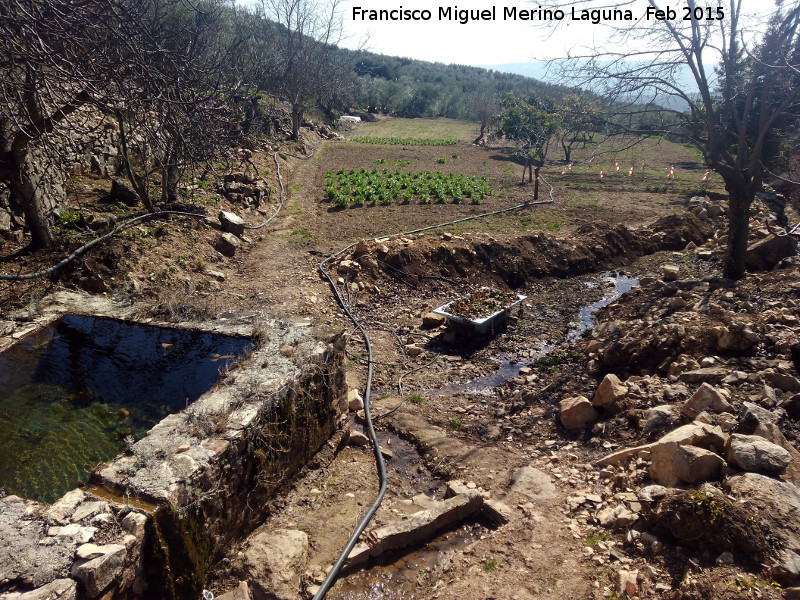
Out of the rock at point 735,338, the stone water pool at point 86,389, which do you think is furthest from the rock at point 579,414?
the stone water pool at point 86,389

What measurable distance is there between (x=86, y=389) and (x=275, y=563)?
7.96 feet

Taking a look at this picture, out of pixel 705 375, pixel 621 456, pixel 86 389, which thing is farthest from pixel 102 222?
pixel 705 375

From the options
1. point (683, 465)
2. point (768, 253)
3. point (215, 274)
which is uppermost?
point (768, 253)

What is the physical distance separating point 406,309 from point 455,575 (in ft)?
20.4

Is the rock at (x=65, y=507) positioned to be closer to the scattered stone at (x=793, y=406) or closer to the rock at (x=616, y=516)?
the rock at (x=616, y=516)

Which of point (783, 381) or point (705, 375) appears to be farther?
point (705, 375)

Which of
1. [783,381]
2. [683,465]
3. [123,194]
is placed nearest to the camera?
[683,465]

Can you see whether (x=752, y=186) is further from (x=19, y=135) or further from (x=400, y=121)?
(x=400, y=121)

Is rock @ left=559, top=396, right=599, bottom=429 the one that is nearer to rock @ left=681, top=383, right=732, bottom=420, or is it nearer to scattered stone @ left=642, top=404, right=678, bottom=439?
scattered stone @ left=642, top=404, right=678, bottom=439

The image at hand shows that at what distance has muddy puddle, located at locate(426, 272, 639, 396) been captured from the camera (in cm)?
747

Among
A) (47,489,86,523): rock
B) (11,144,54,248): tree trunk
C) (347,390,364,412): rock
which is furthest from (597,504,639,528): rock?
(11,144,54,248): tree trunk

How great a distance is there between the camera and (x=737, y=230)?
9039 mm

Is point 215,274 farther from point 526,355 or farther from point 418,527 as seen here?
point 418,527

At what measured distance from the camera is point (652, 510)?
3881 mm
